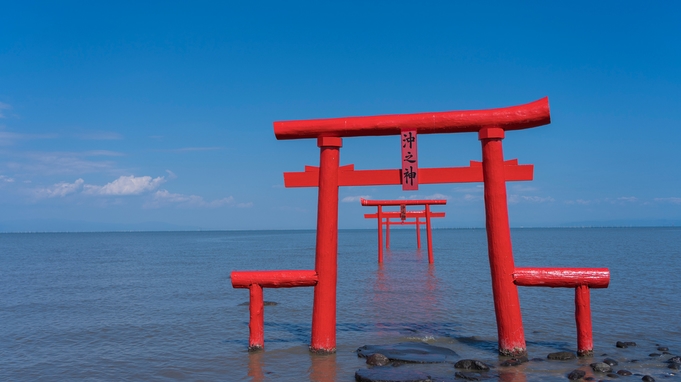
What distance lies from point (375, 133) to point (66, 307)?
12.0 meters

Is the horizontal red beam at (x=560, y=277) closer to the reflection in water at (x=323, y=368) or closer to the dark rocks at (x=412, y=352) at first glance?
the dark rocks at (x=412, y=352)

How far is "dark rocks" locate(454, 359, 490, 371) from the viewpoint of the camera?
7.11m

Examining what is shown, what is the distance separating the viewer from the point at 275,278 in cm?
746

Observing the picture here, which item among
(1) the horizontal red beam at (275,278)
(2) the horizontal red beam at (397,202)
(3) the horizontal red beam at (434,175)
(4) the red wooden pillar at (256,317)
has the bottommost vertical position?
(4) the red wooden pillar at (256,317)

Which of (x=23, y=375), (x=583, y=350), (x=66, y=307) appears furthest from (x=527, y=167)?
(x=66, y=307)

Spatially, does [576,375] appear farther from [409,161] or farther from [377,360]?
[409,161]

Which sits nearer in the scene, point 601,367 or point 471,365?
point 601,367

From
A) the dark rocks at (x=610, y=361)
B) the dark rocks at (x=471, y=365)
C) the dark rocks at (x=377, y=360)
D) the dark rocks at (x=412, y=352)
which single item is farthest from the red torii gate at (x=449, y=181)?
the dark rocks at (x=412, y=352)

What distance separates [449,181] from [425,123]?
0.91 metres

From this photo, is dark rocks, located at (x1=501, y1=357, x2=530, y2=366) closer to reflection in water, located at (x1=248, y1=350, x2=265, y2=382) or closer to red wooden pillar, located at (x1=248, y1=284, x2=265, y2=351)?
reflection in water, located at (x1=248, y1=350, x2=265, y2=382)

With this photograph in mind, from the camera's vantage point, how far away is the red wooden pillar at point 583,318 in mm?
7102

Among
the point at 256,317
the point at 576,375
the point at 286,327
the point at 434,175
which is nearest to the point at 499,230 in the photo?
the point at 434,175

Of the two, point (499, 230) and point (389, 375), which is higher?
point (499, 230)

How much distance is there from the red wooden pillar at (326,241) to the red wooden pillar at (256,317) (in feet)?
2.74
